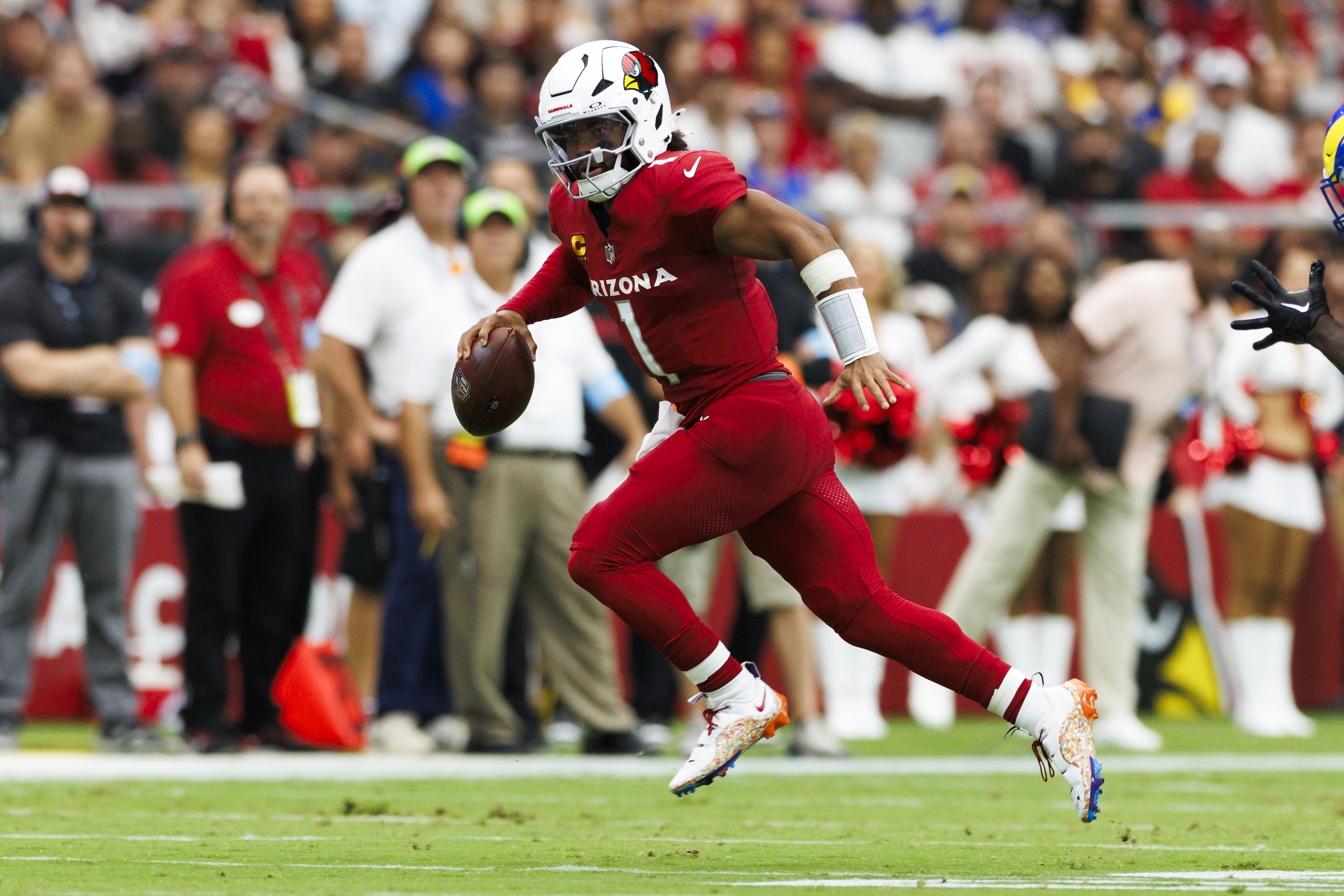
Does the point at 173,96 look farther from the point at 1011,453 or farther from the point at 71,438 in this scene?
the point at 1011,453

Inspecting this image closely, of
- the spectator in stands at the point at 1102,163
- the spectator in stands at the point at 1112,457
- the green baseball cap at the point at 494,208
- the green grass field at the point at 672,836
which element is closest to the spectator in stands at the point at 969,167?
the spectator in stands at the point at 1102,163

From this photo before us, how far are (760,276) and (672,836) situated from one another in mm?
3730

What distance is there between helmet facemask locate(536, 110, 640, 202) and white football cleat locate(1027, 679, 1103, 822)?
1.87 meters

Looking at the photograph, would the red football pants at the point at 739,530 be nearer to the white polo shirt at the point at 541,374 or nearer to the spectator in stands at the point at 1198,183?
the white polo shirt at the point at 541,374

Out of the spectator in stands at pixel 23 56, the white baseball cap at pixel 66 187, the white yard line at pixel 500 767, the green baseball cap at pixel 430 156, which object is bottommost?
the white yard line at pixel 500 767

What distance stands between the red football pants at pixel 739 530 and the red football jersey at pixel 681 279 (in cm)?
12

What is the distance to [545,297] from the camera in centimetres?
632

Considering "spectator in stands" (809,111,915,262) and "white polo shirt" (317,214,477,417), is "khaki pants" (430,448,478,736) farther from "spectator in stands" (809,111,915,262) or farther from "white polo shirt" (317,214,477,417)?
"spectator in stands" (809,111,915,262)

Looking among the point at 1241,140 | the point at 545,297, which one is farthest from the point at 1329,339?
the point at 1241,140

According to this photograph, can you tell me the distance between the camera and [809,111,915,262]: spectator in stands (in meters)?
14.7

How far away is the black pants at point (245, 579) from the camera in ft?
30.4

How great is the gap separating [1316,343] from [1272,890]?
1.55m

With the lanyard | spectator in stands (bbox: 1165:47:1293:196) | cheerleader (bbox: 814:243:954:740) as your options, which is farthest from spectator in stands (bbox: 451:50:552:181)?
spectator in stands (bbox: 1165:47:1293:196)

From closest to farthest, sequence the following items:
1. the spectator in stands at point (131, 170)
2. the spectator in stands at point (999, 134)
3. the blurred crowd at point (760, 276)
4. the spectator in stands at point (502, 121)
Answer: the blurred crowd at point (760, 276) < the spectator in stands at point (131, 170) < the spectator in stands at point (502, 121) < the spectator in stands at point (999, 134)
